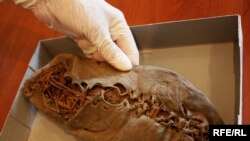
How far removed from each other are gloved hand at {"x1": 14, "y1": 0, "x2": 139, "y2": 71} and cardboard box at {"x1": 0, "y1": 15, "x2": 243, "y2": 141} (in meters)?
0.10

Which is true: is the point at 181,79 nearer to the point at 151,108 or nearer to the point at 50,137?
the point at 151,108

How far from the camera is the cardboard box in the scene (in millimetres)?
835

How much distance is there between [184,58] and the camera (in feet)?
3.01

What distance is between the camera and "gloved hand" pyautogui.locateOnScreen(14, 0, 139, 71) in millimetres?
771

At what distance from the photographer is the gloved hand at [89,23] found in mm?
771

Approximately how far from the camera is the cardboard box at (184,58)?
0.83 m

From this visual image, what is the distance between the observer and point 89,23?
2.52 ft

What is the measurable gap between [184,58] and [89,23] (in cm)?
29

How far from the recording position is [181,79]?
746mm

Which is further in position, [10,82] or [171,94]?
[10,82]

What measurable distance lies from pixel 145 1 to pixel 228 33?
317 millimetres

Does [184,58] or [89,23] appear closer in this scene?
[89,23]

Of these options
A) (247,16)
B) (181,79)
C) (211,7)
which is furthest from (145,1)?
(181,79)

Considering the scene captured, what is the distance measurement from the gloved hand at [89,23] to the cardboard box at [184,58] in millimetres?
99
